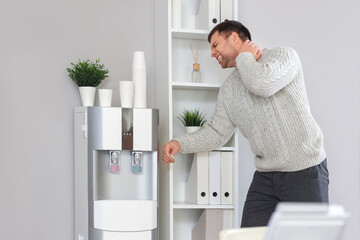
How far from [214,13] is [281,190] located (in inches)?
43.2

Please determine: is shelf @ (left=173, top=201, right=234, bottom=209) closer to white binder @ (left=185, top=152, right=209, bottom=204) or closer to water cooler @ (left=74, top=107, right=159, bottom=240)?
white binder @ (left=185, top=152, right=209, bottom=204)

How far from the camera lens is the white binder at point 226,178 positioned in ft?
10.8

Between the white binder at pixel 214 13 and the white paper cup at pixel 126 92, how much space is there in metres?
0.55

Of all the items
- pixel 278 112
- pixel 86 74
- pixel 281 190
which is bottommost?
pixel 281 190

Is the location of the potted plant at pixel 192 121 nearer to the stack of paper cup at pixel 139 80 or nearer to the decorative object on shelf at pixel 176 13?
the stack of paper cup at pixel 139 80

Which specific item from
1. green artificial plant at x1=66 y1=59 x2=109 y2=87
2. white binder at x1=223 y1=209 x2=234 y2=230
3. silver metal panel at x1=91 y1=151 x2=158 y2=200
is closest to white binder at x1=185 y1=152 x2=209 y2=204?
white binder at x1=223 y1=209 x2=234 y2=230

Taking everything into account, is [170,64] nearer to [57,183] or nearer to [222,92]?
[222,92]

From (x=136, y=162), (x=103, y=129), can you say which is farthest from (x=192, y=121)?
(x=103, y=129)

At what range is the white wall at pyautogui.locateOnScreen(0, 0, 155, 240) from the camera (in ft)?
10.8

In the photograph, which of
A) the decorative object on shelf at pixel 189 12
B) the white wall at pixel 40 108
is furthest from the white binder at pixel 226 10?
the white wall at pixel 40 108

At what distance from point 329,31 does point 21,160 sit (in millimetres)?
2047

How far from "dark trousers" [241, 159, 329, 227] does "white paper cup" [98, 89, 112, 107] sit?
88cm

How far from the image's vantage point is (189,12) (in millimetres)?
3576

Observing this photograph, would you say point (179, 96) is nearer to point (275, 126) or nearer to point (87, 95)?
point (87, 95)
